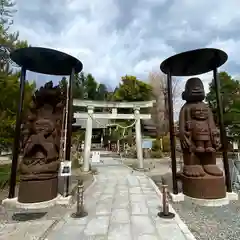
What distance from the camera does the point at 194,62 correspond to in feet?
19.2

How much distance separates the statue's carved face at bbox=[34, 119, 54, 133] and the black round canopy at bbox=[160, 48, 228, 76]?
3.79m

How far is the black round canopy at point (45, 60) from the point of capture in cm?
520

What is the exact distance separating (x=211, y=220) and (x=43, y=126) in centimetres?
465

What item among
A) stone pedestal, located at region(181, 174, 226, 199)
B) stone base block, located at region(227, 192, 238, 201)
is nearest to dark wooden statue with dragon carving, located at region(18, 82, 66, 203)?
stone pedestal, located at region(181, 174, 226, 199)

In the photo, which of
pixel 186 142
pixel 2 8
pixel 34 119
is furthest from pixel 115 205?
pixel 2 8

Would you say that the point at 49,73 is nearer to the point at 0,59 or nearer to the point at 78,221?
the point at 0,59

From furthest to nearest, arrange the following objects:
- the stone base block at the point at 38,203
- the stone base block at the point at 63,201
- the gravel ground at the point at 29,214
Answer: the stone base block at the point at 63,201 → the stone base block at the point at 38,203 → the gravel ground at the point at 29,214

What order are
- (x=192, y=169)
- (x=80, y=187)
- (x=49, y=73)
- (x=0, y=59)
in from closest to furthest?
(x=80, y=187), (x=192, y=169), (x=49, y=73), (x=0, y=59)

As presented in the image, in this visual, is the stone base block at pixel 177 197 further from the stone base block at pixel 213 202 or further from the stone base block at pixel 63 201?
the stone base block at pixel 63 201

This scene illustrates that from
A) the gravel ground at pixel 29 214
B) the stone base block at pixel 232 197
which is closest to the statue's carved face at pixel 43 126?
the gravel ground at pixel 29 214

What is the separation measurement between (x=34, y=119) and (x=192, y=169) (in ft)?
15.1

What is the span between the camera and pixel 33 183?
16.4 feet

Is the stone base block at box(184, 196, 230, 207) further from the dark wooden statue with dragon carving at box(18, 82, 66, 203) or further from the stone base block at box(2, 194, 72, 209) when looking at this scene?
the dark wooden statue with dragon carving at box(18, 82, 66, 203)

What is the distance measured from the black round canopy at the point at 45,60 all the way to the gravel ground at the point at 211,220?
4928 mm
